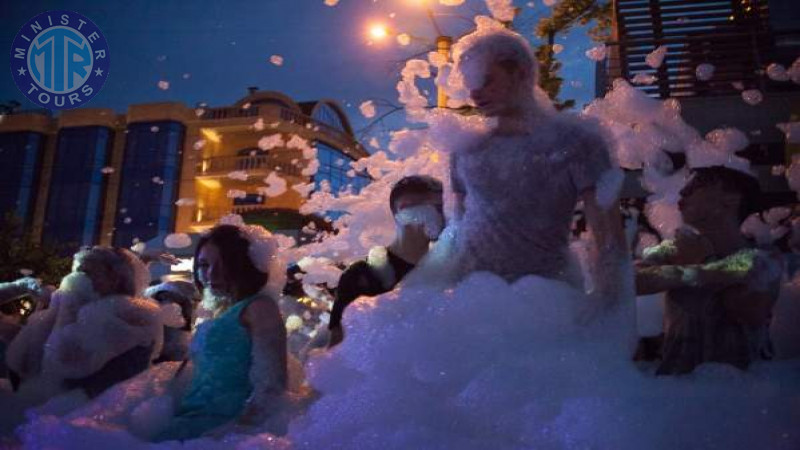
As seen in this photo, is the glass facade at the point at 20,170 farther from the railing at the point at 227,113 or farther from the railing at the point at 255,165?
the railing at the point at 255,165

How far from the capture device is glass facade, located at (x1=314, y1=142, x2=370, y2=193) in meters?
29.2

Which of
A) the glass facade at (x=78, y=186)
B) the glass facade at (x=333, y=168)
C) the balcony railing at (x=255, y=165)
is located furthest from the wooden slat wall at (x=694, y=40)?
the glass facade at (x=78, y=186)

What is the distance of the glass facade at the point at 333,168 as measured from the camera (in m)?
29.2

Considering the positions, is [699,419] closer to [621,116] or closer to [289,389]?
[289,389]

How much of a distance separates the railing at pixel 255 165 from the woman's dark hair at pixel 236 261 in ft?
80.5

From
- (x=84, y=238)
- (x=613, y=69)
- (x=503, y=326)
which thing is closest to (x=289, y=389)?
(x=503, y=326)

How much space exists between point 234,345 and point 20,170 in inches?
1531

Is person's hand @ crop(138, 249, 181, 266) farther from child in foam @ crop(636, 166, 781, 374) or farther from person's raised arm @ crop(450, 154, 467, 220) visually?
child in foam @ crop(636, 166, 781, 374)

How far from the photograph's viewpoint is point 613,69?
9180 mm

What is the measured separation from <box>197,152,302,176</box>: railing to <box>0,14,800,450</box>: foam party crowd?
80.5 feet

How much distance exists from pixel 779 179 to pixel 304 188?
72.3 feet

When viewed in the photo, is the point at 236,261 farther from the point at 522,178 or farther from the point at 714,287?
the point at 714,287

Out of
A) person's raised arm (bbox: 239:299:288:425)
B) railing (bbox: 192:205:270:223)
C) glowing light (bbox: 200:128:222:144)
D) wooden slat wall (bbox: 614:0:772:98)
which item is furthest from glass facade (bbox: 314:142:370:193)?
person's raised arm (bbox: 239:299:288:425)

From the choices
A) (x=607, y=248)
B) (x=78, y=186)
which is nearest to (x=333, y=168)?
(x=78, y=186)
